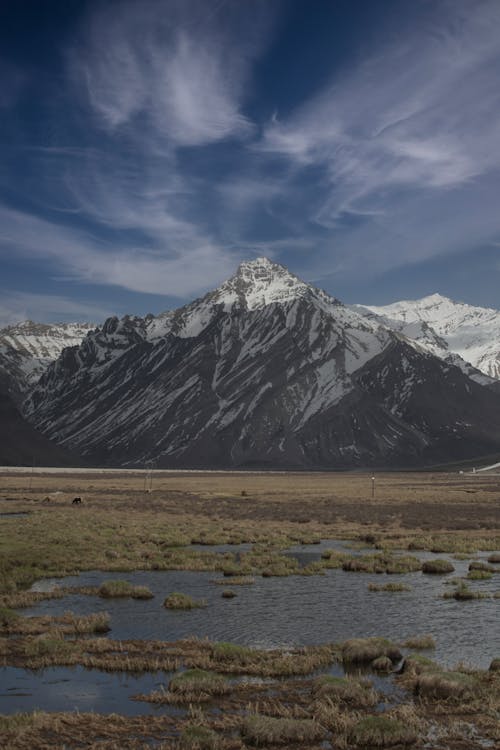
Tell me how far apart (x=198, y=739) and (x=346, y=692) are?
5.34 meters

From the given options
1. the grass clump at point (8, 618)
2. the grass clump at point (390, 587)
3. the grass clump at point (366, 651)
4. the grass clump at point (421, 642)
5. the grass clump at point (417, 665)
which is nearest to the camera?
the grass clump at point (417, 665)

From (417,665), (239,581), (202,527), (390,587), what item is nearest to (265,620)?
(239,581)

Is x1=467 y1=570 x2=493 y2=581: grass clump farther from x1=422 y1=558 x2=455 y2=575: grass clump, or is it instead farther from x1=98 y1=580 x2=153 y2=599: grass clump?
x1=98 y1=580 x2=153 y2=599: grass clump

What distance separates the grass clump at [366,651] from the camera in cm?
2619

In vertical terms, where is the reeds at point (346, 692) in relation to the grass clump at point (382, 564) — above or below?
below

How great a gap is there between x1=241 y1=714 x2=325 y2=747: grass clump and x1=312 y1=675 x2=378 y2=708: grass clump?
2.41 metres

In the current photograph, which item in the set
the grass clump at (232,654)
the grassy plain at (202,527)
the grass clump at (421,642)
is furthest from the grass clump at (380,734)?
the grassy plain at (202,527)

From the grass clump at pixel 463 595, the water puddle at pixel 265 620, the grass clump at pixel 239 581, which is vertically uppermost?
the grass clump at pixel 463 595

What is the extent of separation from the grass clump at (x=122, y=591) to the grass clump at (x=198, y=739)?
18729mm

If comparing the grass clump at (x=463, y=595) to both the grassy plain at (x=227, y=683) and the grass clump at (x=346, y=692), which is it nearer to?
the grassy plain at (x=227, y=683)

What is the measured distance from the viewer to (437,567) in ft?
149

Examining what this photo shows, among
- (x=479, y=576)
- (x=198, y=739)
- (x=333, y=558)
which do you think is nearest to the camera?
(x=198, y=739)

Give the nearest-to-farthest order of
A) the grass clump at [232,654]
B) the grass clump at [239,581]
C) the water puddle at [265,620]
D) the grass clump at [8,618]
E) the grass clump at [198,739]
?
1. the grass clump at [198,739]
2. the water puddle at [265,620]
3. the grass clump at [232,654]
4. the grass clump at [8,618]
5. the grass clump at [239,581]

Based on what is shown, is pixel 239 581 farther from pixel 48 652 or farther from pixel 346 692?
pixel 346 692
